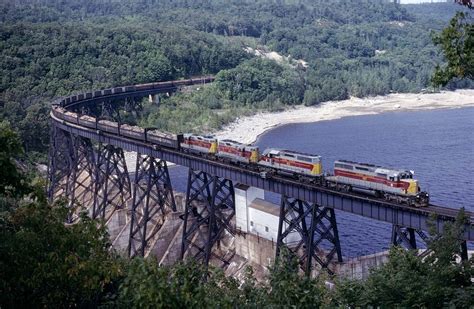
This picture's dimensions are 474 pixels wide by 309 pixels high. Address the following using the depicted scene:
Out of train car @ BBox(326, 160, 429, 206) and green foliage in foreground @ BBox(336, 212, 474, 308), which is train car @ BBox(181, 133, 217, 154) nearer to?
train car @ BBox(326, 160, 429, 206)

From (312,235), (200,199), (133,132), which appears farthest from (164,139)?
(312,235)

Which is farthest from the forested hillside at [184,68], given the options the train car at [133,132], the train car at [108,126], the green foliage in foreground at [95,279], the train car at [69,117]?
the green foliage in foreground at [95,279]

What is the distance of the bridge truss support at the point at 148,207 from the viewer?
49.1 m

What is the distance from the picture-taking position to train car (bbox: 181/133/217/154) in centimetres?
4628

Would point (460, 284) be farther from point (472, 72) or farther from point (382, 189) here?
point (382, 189)

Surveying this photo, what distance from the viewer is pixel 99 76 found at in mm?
116375

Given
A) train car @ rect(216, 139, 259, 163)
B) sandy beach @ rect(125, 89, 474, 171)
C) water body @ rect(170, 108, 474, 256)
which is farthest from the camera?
sandy beach @ rect(125, 89, 474, 171)

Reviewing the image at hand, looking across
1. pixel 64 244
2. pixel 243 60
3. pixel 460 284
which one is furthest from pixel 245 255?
pixel 243 60

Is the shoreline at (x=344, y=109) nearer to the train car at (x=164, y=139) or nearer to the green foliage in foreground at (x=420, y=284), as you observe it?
the train car at (x=164, y=139)

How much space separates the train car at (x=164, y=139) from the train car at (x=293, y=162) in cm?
918

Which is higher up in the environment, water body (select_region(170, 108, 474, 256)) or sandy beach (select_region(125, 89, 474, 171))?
water body (select_region(170, 108, 474, 256))

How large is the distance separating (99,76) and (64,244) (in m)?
102

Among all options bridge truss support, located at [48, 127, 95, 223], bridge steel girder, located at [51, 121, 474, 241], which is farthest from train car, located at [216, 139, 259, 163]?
bridge truss support, located at [48, 127, 95, 223]

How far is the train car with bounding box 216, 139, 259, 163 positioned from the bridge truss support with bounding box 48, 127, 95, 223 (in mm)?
20147
